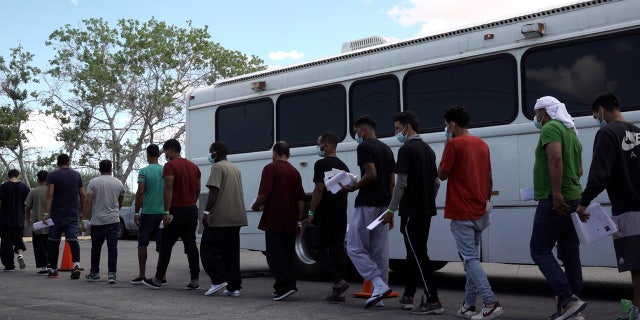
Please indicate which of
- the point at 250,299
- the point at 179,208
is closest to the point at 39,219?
the point at 179,208

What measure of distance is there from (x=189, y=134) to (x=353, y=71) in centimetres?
377

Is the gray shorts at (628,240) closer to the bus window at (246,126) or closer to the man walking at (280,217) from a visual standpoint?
the man walking at (280,217)

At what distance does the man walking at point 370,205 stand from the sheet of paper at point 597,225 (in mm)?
2210

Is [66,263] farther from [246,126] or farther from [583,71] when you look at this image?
[583,71]

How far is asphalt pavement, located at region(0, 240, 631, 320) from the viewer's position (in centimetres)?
809

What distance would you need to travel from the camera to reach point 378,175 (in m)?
8.68

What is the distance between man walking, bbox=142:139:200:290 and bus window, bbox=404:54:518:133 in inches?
115

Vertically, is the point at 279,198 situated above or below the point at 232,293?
above

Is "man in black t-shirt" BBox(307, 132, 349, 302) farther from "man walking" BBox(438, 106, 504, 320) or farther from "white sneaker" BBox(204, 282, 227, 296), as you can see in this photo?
"man walking" BBox(438, 106, 504, 320)

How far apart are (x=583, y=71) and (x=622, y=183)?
7.45 feet

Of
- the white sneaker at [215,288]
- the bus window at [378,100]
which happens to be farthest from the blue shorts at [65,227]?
the bus window at [378,100]

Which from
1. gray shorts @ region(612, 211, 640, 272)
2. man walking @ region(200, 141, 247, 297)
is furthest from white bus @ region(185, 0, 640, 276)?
gray shorts @ region(612, 211, 640, 272)

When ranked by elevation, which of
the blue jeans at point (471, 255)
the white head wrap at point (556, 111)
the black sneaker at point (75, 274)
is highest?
the white head wrap at point (556, 111)

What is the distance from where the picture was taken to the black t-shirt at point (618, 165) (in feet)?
21.6
